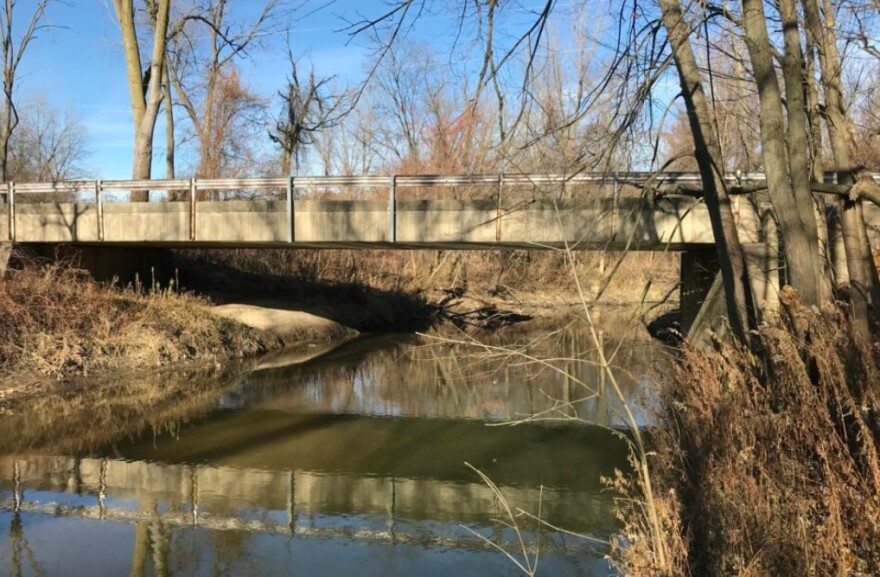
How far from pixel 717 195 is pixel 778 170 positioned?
140 centimetres

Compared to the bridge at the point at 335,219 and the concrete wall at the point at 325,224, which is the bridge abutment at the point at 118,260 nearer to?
the bridge at the point at 335,219

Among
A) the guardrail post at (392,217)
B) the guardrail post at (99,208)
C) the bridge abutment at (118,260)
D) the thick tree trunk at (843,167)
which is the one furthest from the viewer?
the bridge abutment at (118,260)

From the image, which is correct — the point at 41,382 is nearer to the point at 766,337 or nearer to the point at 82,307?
the point at 82,307

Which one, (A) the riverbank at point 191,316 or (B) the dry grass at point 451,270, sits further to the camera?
(B) the dry grass at point 451,270

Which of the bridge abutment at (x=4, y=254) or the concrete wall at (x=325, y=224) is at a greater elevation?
→ the concrete wall at (x=325, y=224)

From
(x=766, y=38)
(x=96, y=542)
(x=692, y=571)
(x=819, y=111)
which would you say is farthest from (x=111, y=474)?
(x=819, y=111)

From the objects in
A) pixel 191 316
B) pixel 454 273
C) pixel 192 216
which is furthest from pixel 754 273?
pixel 454 273

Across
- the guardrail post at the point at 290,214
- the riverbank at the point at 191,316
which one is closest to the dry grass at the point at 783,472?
the riverbank at the point at 191,316

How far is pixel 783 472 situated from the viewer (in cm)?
458

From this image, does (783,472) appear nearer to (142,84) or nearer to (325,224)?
(325,224)

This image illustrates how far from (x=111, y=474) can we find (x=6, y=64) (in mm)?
32011

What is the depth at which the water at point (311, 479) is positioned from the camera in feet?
20.4

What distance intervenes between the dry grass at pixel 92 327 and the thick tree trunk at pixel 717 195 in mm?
13500

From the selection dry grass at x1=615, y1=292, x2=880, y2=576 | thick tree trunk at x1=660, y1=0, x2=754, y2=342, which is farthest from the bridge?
dry grass at x1=615, y1=292, x2=880, y2=576
